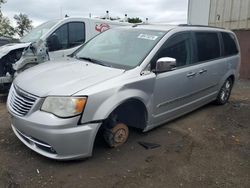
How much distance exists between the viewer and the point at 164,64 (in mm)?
4145

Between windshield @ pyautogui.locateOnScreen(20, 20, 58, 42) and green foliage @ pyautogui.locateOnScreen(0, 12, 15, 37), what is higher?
windshield @ pyautogui.locateOnScreen(20, 20, 58, 42)

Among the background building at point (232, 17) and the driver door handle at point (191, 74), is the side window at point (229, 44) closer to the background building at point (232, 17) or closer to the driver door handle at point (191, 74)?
the driver door handle at point (191, 74)

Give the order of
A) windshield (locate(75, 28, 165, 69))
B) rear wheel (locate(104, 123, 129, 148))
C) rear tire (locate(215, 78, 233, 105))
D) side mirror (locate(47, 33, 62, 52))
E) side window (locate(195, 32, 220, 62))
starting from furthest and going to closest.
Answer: side mirror (locate(47, 33, 62, 52)) < rear tire (locate(215, 78, 233, 105)) < side window (locate(195, 32, 220, 62)) < windshield (locate(75, 28, 165, 69)) < rear wheel (locate(104, 123, 129, 148))

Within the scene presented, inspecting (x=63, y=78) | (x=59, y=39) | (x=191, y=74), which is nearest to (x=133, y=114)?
(x=63, y=78)

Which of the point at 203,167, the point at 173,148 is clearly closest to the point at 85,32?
the point at 173,148

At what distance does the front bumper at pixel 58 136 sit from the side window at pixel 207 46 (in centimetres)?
279

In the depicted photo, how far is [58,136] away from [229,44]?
4.76 m

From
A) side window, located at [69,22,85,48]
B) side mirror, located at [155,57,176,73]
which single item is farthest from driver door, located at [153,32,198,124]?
side window, located at [69,22,85,48]

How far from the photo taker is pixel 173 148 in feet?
14.1

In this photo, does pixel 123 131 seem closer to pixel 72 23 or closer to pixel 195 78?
pixel 195 78

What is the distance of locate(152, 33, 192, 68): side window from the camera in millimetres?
4508

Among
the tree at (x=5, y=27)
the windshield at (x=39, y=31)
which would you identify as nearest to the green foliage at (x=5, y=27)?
the tree at (x=5, y=27)

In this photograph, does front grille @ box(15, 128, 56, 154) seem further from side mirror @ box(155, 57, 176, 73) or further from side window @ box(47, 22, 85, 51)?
side window @ box(47, 22, 85, 51)

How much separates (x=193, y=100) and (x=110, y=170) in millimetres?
2439
